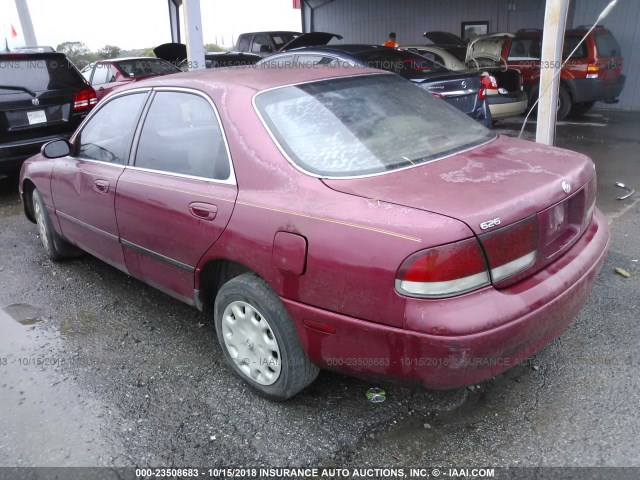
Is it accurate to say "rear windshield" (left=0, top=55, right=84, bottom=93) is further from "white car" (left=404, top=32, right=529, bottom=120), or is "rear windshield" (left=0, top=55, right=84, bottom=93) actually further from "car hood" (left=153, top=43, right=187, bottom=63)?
"car hood" (left=153, top=43, right=187, bottom=63)

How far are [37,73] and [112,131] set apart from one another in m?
3.74

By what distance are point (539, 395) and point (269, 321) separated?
140 cm

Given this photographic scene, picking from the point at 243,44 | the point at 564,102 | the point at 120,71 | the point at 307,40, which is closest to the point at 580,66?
the point at 564,102

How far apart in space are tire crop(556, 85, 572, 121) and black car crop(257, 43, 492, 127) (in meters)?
4.31

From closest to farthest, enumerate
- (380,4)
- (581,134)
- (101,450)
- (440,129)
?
(101,450) → (440,129) → (581,134) → (380,4)

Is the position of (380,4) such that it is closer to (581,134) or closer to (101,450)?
(581,134)

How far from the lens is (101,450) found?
244 cm

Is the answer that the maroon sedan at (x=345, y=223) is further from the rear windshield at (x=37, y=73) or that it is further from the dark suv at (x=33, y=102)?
the rear windshield at (x=37, y=73)

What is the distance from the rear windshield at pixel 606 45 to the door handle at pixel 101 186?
9760 mm

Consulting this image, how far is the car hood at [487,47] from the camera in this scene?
1138cm

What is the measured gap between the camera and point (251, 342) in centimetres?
268

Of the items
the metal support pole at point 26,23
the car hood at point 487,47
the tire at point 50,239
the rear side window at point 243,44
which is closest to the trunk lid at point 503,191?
the tire at point 50,239

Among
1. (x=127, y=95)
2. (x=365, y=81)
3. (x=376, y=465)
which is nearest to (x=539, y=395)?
(x=376, y=465)

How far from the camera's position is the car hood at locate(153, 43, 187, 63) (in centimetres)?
1305
